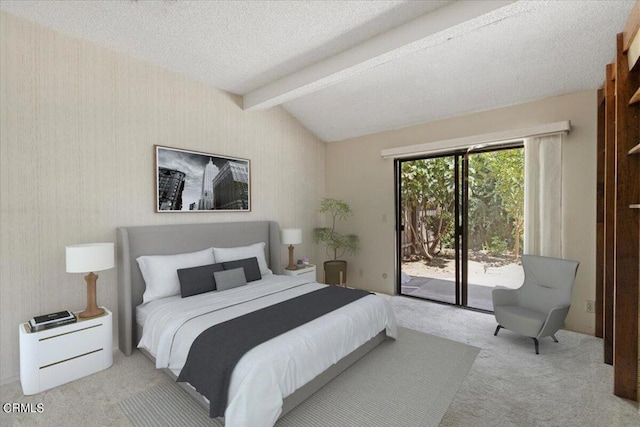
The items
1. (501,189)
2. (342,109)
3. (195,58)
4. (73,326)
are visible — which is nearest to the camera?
(73,326)

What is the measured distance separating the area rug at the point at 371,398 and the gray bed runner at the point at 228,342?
1.00 feet

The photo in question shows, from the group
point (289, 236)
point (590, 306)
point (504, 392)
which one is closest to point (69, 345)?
point (289, 236)

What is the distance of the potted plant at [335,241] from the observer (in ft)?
16.3

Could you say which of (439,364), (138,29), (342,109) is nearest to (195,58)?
(138,29)

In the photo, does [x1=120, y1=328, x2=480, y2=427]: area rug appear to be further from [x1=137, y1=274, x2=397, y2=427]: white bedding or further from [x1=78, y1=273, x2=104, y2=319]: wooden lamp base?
[x1=78, y1=273, x2=104, y2=319]: wooden lamp base

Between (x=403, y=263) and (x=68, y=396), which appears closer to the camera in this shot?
(x=68, y=396)

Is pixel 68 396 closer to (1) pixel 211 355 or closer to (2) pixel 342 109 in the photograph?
(1) pixel 211 355

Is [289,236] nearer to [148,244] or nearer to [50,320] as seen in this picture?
[148,244]

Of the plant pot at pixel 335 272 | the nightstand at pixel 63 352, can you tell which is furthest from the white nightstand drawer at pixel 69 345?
the plant pot at pixel 335 272

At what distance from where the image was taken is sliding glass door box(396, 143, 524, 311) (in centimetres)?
396

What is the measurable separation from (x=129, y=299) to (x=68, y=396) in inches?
34.9

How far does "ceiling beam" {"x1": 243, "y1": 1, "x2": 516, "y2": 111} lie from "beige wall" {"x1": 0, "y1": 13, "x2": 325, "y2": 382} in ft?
3.97

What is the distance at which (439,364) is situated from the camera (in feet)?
8.94

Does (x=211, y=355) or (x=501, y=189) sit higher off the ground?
(x=501, y=189)
